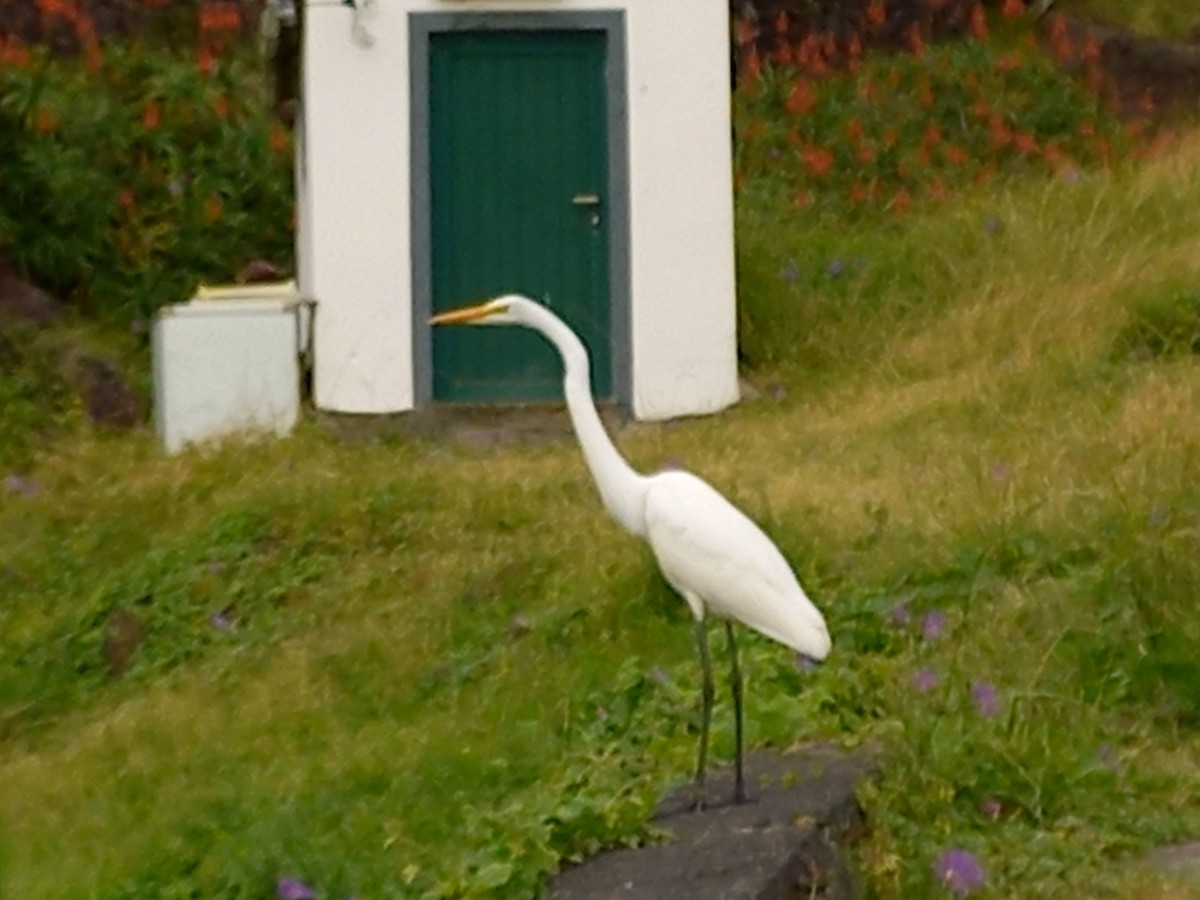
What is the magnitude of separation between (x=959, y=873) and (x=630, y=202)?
7.10 meters

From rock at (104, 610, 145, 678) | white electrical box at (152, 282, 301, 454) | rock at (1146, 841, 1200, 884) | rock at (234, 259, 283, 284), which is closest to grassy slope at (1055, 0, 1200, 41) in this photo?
rock at (234, 259, 283, 284)

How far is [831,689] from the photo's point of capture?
25.0ft

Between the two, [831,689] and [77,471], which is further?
[77,471]

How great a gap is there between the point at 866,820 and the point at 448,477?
16.6 ft

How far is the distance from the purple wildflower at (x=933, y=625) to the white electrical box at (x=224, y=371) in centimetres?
520

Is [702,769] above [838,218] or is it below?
below

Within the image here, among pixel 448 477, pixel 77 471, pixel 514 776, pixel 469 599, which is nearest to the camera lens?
pixel 514 776

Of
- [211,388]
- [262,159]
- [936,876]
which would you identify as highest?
[262,159]

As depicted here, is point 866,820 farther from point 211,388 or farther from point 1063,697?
point 211,388

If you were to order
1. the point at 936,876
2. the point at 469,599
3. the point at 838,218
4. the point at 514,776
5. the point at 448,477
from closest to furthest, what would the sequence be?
the point at 936,876 < the point at 514,776 < the point at 469,599 < the point at 448,477 < the point at 838,218

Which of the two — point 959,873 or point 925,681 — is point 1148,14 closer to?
point 925,681

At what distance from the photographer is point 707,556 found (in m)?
6.62

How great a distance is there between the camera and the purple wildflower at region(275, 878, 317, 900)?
6.18 m

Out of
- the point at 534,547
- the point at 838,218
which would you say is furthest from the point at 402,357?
the point at 838,218
